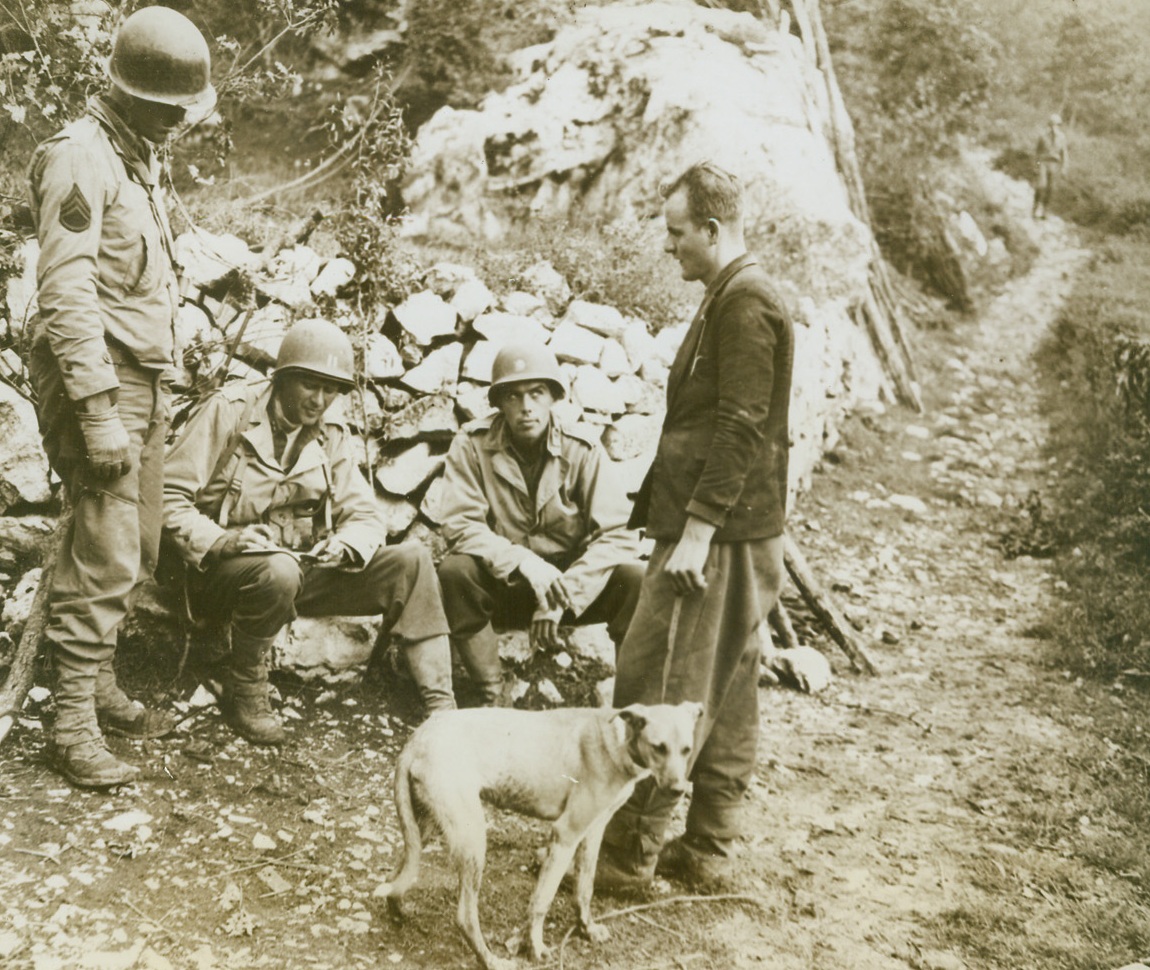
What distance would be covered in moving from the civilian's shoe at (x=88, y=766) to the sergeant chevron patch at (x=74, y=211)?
1886mm

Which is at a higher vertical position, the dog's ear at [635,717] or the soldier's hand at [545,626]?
the dog's ear at [635,717]

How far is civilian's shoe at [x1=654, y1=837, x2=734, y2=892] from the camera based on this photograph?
3568 mm

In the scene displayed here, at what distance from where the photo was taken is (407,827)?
2.93 metres

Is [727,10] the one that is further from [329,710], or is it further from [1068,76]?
[329,710]

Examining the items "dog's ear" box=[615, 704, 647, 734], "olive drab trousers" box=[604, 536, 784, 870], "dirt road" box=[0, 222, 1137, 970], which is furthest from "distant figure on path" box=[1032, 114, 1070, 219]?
"dog's ear" box=[615, 704, 647, 734]

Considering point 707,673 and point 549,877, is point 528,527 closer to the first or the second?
point 707,673

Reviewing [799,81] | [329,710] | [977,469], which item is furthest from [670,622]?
[799,81]

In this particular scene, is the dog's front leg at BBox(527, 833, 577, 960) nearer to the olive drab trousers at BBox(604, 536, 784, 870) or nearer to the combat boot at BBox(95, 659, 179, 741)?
the olive drab trousers at BBox(604, 536, 784, 870)

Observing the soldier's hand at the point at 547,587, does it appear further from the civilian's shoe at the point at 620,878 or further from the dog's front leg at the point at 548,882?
the dog's front leg at the point at 548,882

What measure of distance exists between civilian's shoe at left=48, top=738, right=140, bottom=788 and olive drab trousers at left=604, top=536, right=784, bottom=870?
1862mm

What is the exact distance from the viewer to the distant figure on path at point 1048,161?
6.92 meters

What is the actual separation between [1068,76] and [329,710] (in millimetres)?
6389

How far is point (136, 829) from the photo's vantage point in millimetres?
3305

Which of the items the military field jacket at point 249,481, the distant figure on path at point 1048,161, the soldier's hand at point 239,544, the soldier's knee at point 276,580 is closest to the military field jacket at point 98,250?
the military field jacket at point 249,481
